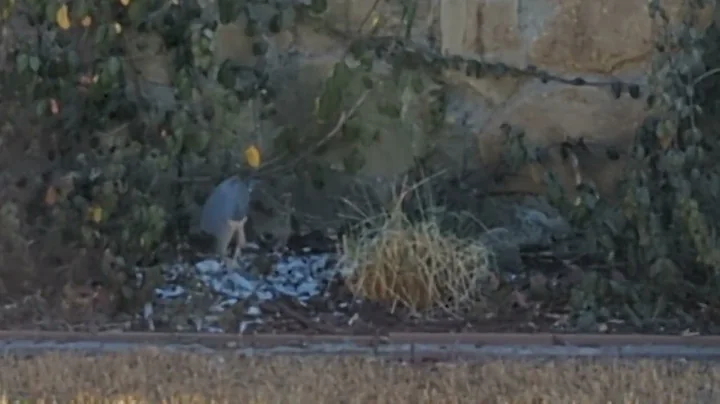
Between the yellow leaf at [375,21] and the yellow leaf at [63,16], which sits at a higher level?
the yellow leaf at [375,21]

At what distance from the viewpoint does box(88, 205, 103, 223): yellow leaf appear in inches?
191

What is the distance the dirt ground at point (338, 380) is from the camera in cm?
392

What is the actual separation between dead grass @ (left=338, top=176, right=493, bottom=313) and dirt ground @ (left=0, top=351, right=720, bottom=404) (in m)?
0.63

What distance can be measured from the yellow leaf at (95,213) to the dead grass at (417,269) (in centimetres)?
86

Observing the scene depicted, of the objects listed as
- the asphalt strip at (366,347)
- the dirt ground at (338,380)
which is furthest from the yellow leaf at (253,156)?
the dirt ground at (338,380)

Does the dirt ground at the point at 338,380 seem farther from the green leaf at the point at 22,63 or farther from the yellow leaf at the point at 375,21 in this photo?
the yellow leaf at the point at 375,21

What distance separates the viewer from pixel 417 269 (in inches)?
191

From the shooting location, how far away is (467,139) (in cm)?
570

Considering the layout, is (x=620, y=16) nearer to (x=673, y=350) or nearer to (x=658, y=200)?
(x=658, y=200)

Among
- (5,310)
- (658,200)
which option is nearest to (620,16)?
(658,200)

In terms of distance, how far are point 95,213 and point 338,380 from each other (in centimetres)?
122

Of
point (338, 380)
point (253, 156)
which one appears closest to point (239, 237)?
point (253, 156)

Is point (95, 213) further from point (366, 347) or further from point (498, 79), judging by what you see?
point (498, 79)

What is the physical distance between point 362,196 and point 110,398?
77.8 inches
